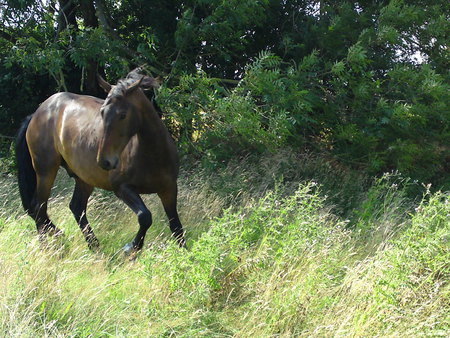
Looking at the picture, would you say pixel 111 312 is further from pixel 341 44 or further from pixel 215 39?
pixel 341 44

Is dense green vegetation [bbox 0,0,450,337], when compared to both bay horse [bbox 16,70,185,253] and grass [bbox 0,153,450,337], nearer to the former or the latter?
grass [bbox 0,153,450,337]

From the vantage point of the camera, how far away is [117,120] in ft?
14.9

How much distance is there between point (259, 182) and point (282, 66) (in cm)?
199

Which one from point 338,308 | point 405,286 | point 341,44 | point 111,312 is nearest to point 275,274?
point 338,308

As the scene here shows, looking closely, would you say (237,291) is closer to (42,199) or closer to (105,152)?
(105,152)

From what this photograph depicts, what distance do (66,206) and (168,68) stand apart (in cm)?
265

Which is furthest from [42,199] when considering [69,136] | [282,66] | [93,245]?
[282,66]

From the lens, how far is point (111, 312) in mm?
3375

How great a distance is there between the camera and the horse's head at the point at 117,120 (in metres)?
4.54

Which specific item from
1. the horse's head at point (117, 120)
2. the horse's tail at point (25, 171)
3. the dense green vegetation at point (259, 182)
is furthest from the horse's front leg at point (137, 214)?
the horse's tail at point (25, 171)

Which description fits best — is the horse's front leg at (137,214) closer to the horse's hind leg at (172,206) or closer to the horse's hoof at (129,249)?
the horse's hoof at (129,249)

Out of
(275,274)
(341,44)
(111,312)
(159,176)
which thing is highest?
(341,44)

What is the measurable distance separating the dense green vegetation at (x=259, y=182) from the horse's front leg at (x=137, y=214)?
0.75 ft

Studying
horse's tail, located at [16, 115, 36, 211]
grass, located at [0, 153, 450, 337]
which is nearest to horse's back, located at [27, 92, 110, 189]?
horse's tail, located at [16, 115, 36, 211]
